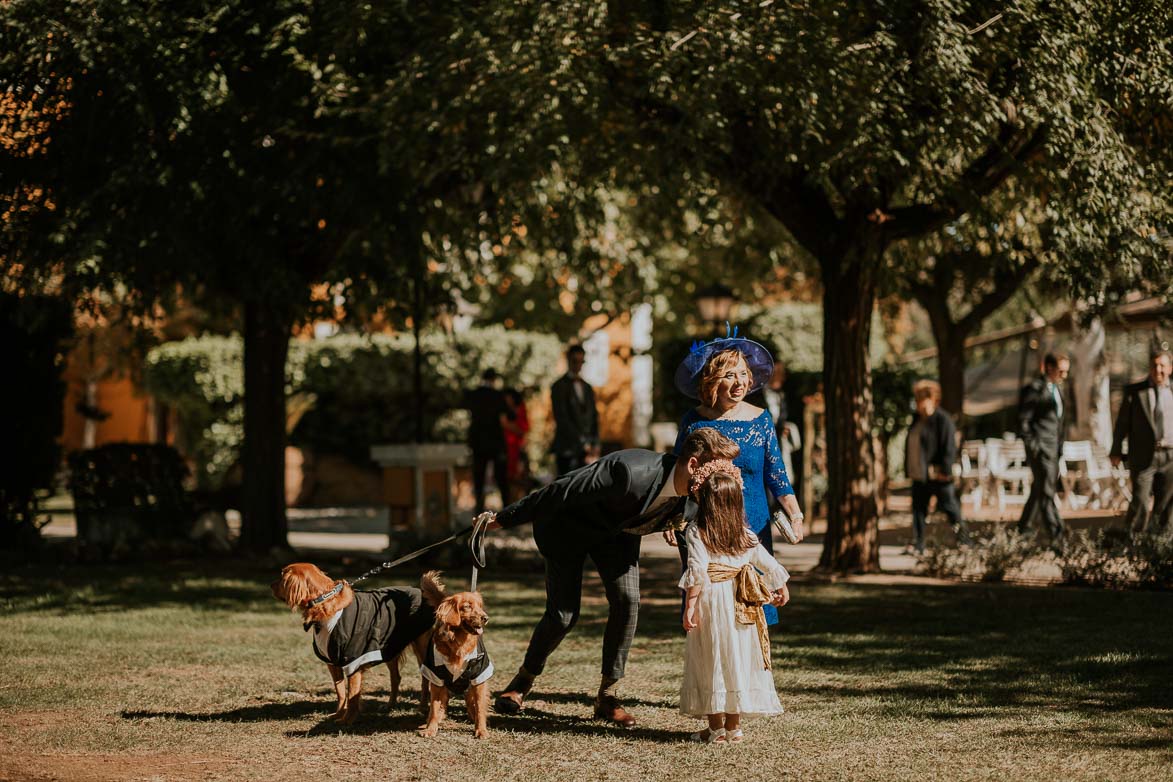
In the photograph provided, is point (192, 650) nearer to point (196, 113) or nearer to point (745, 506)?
point (745, 506)

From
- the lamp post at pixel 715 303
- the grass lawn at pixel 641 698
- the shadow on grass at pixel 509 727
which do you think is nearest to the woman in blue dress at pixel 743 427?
the shadow on grass at pixel 509 727

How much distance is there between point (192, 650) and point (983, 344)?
1843 centimetres

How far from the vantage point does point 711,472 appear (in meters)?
6.27

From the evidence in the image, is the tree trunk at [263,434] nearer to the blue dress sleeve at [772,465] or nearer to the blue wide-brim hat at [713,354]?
the blue wide-brim hat at [713,354]

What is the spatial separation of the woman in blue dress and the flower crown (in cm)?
36

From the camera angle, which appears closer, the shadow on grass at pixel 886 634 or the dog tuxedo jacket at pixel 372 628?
the dog tuxedo jacket at pixel 372 628

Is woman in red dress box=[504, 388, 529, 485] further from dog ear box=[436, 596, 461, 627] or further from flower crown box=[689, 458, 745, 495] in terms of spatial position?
flower crown box=[689, 458, 745, 495]

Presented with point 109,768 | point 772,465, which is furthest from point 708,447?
point 109,768

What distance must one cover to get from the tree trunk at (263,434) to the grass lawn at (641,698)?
3.20 metres

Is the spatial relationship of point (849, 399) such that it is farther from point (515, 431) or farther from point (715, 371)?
point (515, 431)

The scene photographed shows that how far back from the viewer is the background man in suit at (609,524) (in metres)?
6.41

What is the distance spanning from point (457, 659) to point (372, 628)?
0.58 meters

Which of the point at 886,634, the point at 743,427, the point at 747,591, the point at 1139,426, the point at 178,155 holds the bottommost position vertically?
the point at 886,634

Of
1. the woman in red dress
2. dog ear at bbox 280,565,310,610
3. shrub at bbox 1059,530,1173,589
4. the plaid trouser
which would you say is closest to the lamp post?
the woman in red dress
